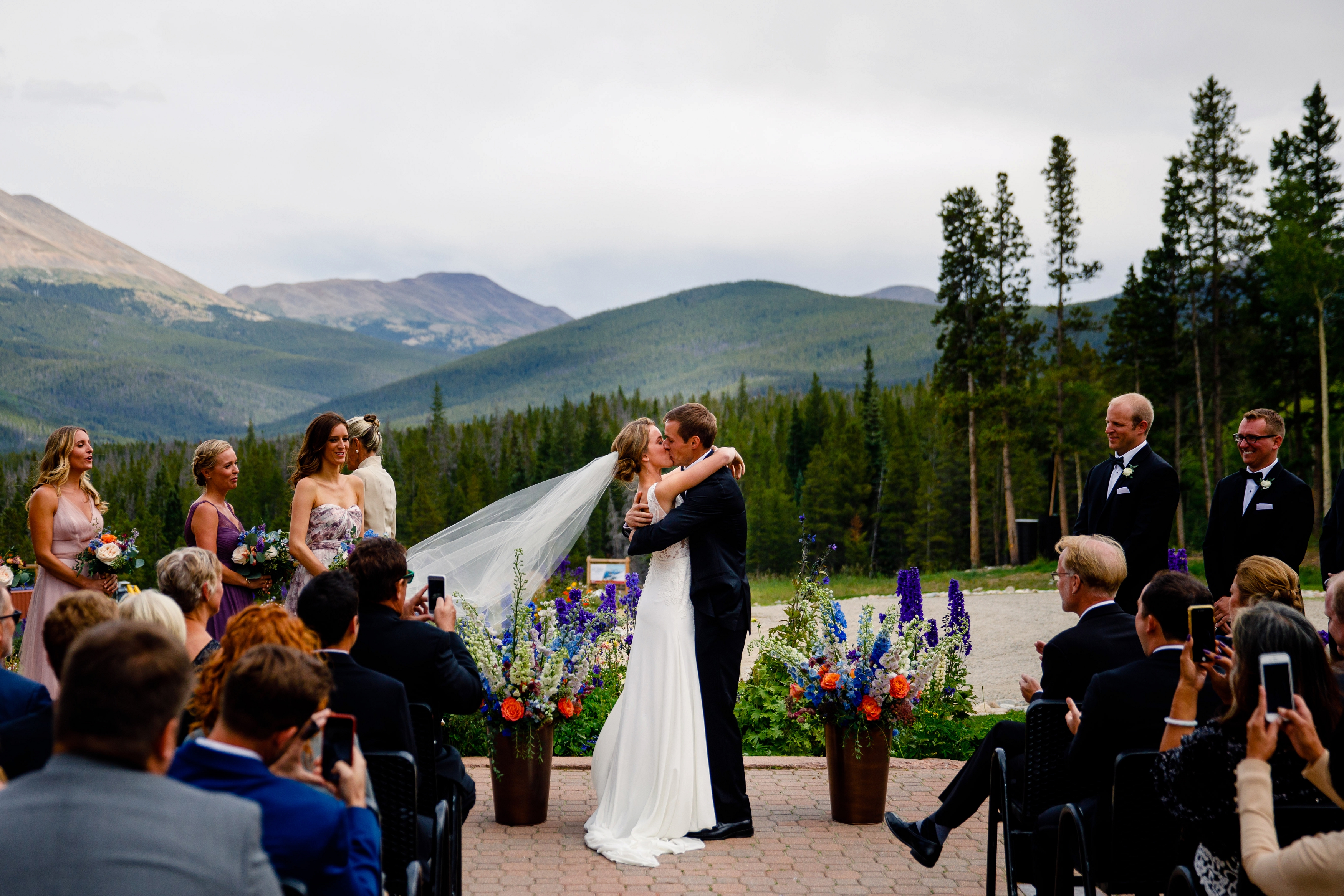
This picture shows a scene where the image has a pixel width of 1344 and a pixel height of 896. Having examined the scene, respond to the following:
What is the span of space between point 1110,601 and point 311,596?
10.4 feet

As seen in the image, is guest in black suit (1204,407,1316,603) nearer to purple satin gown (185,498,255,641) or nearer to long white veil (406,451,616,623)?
long white veil (406,451,616,623)

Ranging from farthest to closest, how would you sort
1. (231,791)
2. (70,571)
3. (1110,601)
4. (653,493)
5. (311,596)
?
(70,571) < (653,493) < (1110,601) < (311,596) < (231,791)

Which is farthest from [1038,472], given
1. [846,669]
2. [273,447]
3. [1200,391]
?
[273,447]

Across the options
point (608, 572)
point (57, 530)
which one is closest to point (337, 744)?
point (57, 530)

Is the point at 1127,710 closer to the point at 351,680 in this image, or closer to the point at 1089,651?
the point at 1089,651

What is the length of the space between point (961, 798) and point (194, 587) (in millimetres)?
3479

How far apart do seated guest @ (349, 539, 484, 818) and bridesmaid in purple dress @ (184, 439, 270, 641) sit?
2704mm

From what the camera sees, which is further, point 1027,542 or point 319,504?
point 1027,542

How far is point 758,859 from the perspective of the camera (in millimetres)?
5250

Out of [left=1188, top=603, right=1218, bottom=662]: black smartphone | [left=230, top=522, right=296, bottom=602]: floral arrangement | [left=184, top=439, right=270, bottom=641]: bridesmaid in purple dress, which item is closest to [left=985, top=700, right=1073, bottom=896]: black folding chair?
[left=1188, top=603, right=1218, bottom=662]: black smartphone

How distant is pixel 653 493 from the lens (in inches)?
223

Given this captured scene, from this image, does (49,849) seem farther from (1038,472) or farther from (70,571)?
(1038,472)

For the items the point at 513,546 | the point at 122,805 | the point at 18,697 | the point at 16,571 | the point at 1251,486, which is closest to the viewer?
the point at 122,805

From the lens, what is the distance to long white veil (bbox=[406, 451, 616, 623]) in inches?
278
